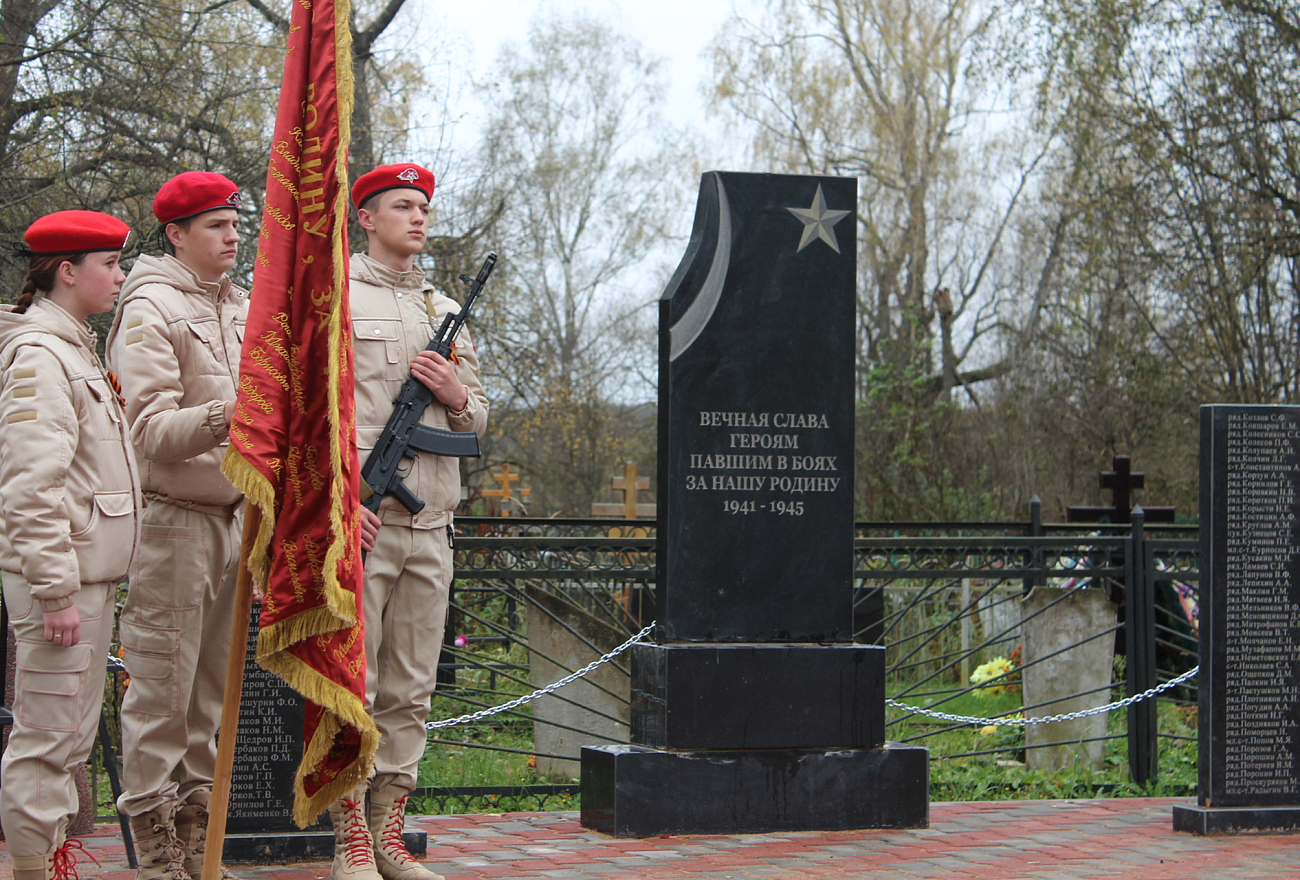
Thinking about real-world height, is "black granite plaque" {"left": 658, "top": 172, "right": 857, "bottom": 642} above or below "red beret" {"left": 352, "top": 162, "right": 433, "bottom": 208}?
below

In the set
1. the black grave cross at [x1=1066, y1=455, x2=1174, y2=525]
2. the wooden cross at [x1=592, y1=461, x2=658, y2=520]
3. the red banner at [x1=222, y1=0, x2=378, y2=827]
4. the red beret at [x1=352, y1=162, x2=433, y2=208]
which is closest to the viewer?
the red banner at [x1=222, y1=0, x2=378, y2=827]

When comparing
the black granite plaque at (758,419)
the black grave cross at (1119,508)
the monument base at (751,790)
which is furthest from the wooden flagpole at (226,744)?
the black grave cross at (1119,508)

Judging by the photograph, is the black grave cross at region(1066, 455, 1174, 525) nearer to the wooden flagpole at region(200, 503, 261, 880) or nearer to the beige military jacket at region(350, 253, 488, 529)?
the beige military jacket at region(350, 253, 488, 529)

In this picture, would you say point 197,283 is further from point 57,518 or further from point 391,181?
point 57,518

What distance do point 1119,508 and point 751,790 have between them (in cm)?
762

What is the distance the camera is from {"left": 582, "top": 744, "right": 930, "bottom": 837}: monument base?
5.03 m

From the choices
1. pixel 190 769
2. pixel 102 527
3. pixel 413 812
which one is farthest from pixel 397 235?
pixel 413 812

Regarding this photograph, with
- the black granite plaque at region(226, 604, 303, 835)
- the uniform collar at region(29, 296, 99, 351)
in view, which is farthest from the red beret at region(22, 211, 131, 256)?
the black granite plaque at region(226, 604, 303, 835)

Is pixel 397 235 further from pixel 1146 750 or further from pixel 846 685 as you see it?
pixel 1146 750

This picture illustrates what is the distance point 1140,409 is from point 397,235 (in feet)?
52.8

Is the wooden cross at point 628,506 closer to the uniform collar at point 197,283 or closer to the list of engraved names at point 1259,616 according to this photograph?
the list of engraved names at point 1259,616

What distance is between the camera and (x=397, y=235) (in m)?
4.38

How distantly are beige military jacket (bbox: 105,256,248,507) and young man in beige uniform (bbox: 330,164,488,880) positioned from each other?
1.50 feet

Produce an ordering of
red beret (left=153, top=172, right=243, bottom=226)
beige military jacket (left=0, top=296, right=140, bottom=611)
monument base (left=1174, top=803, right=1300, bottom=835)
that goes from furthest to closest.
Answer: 1. monument base (left=1174, top=803, right=1300, bottom=835)
2. red beret (left=153, top=172, right=243, bottom=226)
3. beige military jacket (left=0, top=296, right=140, bottom=611)
